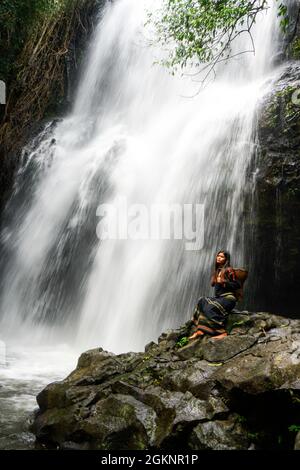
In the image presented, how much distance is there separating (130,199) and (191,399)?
6.91 meters

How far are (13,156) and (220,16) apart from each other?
909 cm

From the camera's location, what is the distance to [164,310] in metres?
8.60

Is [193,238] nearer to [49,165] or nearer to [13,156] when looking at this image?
[49,165]

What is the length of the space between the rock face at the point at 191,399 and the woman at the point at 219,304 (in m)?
0.23

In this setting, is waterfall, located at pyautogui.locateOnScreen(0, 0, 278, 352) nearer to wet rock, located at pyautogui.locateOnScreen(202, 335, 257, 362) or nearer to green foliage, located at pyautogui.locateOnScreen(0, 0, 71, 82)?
green foliage, located at pyautogui.locateOnScreen(0, 0, 71, 82)

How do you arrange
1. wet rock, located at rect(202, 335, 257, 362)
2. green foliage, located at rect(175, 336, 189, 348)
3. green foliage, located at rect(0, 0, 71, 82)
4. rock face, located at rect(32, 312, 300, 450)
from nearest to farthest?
1. rock face, located at rect(32, 312, 300, 450)
2. wet rock, located at rect(202, 335, 257, 362)
3. green foliage, located at rect(175, 336, 189, 348)
4. green foliage, located at rect(0, 0, 71, 82)

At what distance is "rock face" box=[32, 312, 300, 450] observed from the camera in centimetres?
392

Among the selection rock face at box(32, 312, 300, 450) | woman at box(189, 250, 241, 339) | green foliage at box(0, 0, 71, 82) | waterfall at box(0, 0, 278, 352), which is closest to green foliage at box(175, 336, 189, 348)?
woman at box(189, 250, 241, 339)

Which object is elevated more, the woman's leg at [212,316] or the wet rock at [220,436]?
the woman's leg at [212,316]

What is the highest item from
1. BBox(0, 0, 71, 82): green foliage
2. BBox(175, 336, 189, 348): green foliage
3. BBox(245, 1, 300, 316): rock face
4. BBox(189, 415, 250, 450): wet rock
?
BBox(0, 0, 71, 82): green foliage

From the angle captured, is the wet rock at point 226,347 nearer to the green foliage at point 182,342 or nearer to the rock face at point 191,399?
the rock face at point 191,399

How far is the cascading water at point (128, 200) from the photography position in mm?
8766

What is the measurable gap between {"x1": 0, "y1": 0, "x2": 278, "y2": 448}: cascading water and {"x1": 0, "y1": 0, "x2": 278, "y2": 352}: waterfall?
3 cm

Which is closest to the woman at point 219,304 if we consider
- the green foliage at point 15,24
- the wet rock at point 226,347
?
the wet rock at point 226,347
